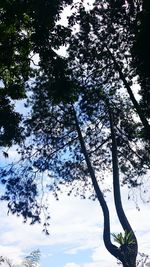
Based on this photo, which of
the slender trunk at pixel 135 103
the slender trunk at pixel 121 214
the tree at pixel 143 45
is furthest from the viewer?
the slender trunk at pixel 121 214

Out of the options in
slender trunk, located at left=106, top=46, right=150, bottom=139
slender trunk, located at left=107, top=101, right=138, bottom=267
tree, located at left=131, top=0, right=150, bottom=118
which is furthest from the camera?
slender trunk, located at left=107, top=101, right=138, bottom=267

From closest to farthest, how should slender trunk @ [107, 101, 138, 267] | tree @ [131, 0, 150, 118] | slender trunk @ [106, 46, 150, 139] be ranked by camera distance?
tree @ [131, 0, 150, 118] → slender trunk @ [106, 46, 150, 139] → slender trunk @ [107, 101, 138, 267]

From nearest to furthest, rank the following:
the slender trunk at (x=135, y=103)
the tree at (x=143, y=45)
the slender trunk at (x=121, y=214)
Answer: the tree at (x=143, y=45) < the slender trunk at (x=135, y=103) < the slender trunk at (x=121, y=214)

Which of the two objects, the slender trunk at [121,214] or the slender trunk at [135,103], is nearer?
the slender trunk at [135,103]

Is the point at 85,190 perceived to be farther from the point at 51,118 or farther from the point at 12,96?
the point at 12,96

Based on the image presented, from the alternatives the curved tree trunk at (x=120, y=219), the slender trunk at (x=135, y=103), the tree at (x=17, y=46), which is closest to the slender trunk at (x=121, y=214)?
the curved tree trunk at (x=120, y=219)

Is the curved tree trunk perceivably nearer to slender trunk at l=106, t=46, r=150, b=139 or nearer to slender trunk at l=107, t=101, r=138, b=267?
slender trunk at l=107, t=101, r=138, b=267

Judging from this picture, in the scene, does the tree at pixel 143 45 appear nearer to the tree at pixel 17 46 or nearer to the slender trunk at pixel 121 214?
the tree at pixel 17 46

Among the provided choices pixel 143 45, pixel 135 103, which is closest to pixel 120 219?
pixel 135 103

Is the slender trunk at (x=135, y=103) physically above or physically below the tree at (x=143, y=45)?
above

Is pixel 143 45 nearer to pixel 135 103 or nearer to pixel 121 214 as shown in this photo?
pixel 135 103

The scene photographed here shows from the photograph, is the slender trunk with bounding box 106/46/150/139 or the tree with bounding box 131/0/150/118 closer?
the tree with bounding box 131/0/150/118

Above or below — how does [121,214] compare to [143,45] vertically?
below

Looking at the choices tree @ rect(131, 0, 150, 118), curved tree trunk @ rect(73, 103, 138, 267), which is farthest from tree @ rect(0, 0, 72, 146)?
curved tree trunk @ rect(73, 103, 138, 267)
